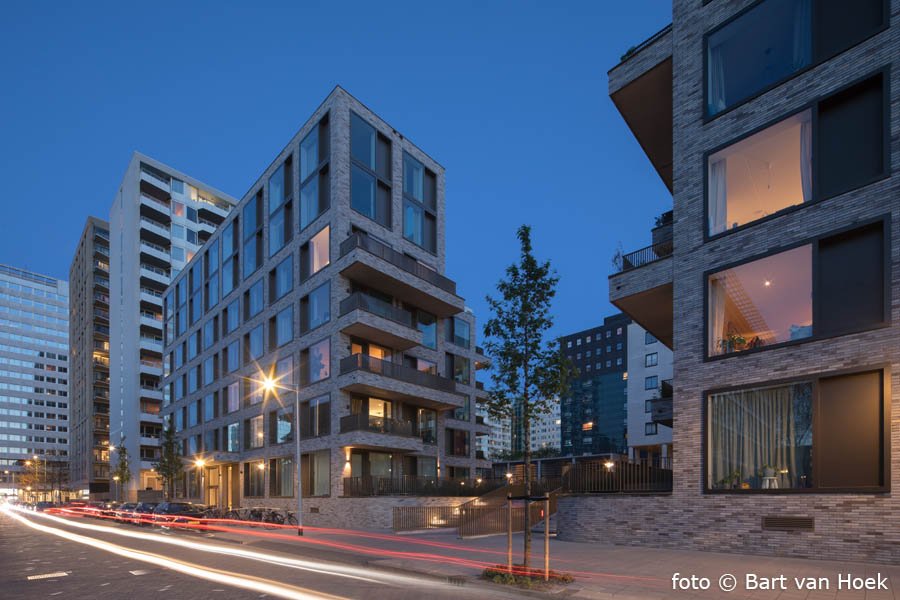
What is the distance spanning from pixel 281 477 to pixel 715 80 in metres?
33.1

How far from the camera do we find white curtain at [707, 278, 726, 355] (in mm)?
18406

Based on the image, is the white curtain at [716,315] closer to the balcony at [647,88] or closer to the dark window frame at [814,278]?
the dark window frame at [814,278]

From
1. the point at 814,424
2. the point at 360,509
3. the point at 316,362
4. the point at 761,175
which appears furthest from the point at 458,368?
the point at 814,424

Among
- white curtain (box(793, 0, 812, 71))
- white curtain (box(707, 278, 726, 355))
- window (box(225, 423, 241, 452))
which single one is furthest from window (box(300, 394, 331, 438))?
white curtain (box(793, 0, 812, 71))

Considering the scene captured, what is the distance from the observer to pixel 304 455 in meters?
36.9

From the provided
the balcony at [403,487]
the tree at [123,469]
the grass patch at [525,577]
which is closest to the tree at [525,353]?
the grass patch at [525,577]

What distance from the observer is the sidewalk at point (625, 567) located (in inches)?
A: 443

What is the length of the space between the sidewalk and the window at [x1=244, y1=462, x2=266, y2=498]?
20.3m

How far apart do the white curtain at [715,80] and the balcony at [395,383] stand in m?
21.0

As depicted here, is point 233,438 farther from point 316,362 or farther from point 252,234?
point 252,234

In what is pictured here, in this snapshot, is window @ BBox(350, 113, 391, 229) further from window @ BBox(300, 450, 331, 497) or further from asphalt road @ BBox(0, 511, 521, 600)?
asphalt road @ BBox(0, 511, 521, 600)

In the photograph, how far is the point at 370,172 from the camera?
124 feet

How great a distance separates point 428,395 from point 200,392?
91.9 feet

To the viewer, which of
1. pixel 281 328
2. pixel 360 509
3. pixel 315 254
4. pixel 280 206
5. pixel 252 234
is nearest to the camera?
pixel 360 509
